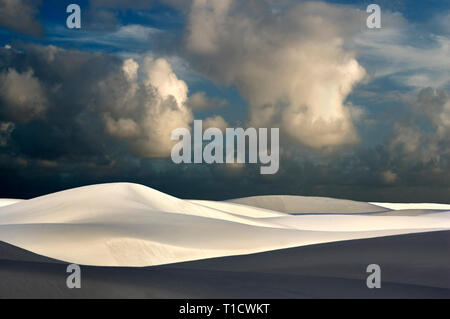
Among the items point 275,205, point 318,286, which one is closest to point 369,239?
point 318,286

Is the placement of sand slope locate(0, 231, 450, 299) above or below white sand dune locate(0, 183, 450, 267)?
below

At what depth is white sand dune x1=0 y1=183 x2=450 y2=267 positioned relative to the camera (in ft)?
57.0

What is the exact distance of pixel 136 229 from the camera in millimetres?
19875

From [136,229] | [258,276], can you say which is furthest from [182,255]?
[258,276]

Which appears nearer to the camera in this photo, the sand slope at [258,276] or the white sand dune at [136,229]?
the sand slope at [258,276]

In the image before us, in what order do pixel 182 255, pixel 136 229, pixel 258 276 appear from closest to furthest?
pixel 258 276, pixel 182 255, pixel 136 229

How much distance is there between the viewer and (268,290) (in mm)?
11484

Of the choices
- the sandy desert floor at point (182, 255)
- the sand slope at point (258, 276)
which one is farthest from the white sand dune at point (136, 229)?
the sand slope at point (258, 276)

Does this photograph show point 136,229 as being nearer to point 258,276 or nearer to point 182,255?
point 182,255

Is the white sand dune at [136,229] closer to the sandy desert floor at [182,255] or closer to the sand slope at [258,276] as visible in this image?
the sandy desert floor at [182,255]

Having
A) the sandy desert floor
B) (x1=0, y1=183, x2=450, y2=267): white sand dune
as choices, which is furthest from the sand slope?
(x1=0, y1=183, x2=450, y2=267): white sand dune

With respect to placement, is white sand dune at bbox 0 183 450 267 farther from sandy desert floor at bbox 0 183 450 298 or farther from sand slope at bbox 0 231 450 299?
sand slope at bbox 0 231 450 299

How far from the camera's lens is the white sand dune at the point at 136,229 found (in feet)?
57.0
